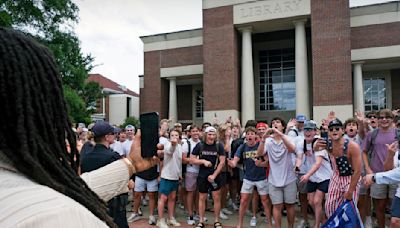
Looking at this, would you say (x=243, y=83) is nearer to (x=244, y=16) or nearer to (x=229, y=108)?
(x=229, y=108)

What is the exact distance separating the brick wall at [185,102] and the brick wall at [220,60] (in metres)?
6.66

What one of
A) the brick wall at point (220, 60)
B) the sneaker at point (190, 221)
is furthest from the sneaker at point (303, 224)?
the brick wall at point (220, 60)

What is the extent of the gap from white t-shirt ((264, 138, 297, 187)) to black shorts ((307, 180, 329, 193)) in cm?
51

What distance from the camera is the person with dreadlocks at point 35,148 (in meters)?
0.80

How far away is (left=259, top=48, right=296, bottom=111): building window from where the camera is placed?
24953 mm

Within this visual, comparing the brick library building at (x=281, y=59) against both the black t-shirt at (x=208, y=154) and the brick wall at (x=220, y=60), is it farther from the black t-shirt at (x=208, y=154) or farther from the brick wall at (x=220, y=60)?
the black t-shirt at (x=208, y=154)

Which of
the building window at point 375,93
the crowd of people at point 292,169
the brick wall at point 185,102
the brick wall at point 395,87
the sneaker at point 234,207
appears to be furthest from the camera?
the brick wall at point 185,102

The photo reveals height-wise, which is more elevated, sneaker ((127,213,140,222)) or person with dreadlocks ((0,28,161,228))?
person with dreadlocks ((0,28,161,228))

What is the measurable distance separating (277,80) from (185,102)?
806 centimetres

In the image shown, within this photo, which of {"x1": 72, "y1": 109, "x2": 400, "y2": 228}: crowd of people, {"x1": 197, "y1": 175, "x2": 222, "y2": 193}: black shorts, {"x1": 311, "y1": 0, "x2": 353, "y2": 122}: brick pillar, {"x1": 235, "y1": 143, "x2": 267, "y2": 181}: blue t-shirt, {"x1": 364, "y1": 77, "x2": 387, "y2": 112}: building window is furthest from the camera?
{"x1": 364, "y1": 77, "x2": 387, "y2": 112}: building window

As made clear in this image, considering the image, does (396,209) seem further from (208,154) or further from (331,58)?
(331,58)

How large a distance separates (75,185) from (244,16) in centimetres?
2161

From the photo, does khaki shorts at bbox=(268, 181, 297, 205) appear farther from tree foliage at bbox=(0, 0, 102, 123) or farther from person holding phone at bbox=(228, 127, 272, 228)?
tree foliage at bbox=(0, 0, 102, 123)

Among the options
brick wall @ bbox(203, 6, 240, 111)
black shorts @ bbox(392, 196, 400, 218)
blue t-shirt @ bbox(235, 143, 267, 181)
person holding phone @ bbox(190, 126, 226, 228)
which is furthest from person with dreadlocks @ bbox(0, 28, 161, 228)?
brick wall @ bbox(203, 6, 240, 111)
